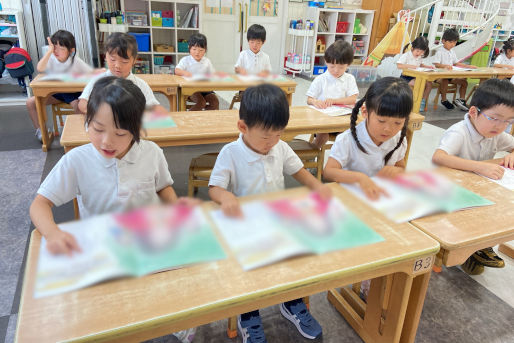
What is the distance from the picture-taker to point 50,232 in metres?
0.81

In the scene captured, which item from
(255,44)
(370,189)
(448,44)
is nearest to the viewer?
(370,189)

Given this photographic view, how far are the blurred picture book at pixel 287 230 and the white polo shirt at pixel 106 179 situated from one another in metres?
0.29

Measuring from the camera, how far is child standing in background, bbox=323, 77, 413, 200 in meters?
1.23

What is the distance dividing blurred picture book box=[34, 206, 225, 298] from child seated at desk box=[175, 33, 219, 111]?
2657mm

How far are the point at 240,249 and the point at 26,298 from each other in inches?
16.0

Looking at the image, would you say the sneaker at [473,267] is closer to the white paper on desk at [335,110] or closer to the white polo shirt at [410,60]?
the white paper on desk at [335,110]

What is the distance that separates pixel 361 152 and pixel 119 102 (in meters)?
0.92

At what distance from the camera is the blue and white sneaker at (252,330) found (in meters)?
1.21

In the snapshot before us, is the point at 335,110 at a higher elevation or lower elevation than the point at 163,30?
lower

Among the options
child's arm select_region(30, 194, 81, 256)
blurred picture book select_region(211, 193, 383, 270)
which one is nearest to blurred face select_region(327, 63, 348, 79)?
blurred picture book select_region(211, 193, 383, 270)

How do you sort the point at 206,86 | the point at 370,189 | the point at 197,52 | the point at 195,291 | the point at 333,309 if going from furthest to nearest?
the point at 197,52, the point at 206,86, the point at 333,309, the point at 370,189, the point at 195,291

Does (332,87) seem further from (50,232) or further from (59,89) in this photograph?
(50,232)

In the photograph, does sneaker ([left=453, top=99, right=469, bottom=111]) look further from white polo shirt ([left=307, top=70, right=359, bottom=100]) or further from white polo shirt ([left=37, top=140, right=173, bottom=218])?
white polo shirt ([left=37, top=140, right=173, bottom=218])

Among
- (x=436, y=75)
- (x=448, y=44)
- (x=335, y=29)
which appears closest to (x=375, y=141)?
(x=436, y=75)
